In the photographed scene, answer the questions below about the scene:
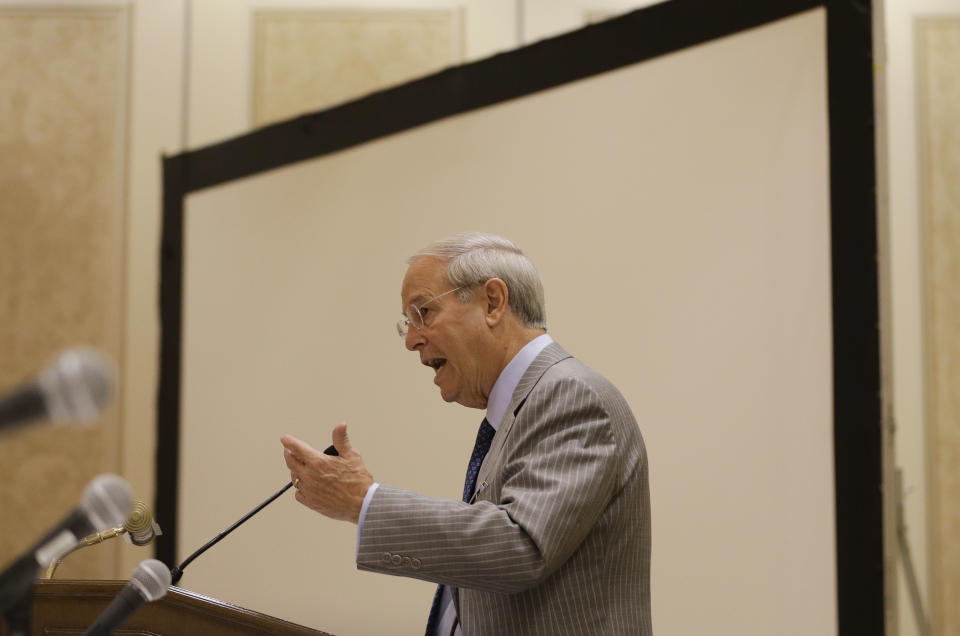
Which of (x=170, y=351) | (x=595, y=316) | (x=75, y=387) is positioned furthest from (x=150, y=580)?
(x=170, y=351)

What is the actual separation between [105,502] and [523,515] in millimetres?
705

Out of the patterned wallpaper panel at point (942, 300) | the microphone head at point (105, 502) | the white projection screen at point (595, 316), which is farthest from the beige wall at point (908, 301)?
the microphone head at point (105, 502)

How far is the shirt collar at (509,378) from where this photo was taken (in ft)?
5.60

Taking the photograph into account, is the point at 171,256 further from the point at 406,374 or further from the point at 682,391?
the point at 682,391

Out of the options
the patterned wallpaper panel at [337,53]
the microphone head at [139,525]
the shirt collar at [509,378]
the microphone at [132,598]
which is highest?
the patterned wallpaper panel at [337,53]

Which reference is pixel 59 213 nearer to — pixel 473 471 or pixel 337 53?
pixel 337 53

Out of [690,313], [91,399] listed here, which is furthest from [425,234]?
[91,399]

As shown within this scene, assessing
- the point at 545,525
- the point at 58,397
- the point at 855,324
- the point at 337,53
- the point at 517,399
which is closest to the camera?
the point at 58,397

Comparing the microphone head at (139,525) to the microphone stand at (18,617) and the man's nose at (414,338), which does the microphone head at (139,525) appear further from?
the microphone stand at (18,617)

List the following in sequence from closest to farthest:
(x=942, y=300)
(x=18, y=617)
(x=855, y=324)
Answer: (x=18, y=617) → (x=855, y=324) → (x=942, y=300)

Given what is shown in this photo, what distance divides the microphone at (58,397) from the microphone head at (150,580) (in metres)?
0.39

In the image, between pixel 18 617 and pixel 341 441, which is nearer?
pixel 18 617

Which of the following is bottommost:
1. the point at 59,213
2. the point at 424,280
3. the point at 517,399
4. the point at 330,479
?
the point at 330,479

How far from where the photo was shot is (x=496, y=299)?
175cm
